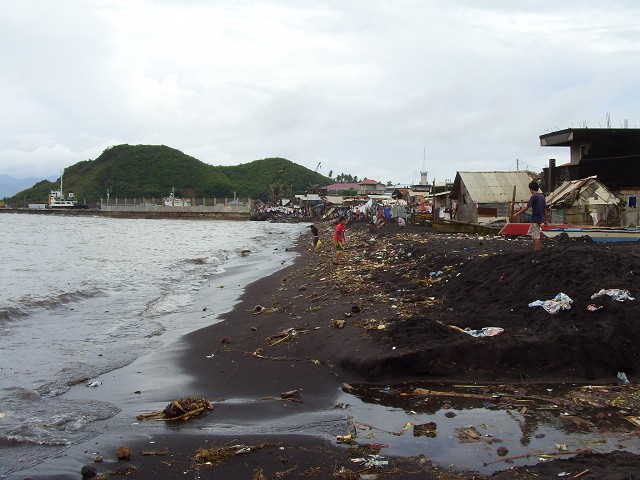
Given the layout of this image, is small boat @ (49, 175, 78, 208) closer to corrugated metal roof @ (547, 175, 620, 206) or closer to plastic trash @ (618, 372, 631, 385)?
corrugated metal roof @ (547, 175, 620, 206)

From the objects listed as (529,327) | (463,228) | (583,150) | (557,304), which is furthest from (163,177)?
(529,327)

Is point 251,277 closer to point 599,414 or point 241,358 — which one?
point 241,358

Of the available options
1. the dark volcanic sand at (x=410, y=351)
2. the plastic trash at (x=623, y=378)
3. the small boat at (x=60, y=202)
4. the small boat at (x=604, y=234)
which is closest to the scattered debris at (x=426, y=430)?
the dark volcanic sand at (x=410, y=351)

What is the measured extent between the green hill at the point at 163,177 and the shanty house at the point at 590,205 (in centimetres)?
9837

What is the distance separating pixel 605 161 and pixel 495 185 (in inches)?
281

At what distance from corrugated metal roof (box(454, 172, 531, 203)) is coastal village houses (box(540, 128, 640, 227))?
7.22ft

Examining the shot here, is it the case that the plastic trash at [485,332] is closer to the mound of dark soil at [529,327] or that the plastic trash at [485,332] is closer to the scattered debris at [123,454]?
the mound of dark soil at [529,327]

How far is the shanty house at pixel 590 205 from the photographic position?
26234 mm

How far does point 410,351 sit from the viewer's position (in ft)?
22.5

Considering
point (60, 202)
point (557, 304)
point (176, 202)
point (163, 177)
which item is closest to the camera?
point (557, 304)

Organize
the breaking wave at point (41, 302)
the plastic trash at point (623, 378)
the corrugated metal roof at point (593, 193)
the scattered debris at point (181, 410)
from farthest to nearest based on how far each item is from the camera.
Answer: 1. the corrugated metal roof at point (593, 193)
2. the breaking wave at point (41, 302)
3. the plastic trash at point (623, 378)
4. the scattered debris at point (181, 410)

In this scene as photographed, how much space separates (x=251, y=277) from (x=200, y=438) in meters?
15.0

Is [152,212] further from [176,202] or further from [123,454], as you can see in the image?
[123,454]

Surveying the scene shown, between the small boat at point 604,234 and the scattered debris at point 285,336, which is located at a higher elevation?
the small boat at point 604,234
